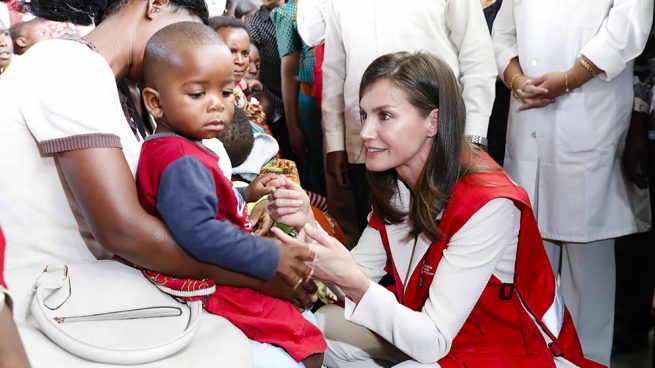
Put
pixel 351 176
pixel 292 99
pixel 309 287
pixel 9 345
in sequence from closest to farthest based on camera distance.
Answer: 1. pixel 9 345
2. pixel 309 287
3. pixel 351 176
4. pixel 292 99

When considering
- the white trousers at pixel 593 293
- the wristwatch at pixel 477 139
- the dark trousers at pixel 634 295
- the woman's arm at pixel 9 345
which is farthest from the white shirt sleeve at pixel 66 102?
the dark trousers at pixel 634 295

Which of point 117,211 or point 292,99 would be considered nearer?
point 117,211

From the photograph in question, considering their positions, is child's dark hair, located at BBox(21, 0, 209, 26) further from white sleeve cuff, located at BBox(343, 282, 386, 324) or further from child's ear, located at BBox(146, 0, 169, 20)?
white sleeve cuff, located at BBox(343, 282, 386, 324)

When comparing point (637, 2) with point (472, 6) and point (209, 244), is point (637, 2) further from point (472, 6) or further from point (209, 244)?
point (209, 244)

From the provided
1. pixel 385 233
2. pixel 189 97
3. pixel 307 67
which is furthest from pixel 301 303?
pixel 307 67

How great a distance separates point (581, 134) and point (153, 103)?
199cm

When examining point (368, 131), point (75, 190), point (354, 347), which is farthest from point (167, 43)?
point (354, 347)

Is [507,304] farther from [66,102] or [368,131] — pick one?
[66,102]

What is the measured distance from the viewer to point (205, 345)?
47.2 inches

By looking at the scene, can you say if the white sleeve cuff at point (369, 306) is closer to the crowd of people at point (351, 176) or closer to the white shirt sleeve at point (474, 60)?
the crowd of people at point (351, 176)

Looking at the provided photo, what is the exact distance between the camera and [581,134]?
273 cm

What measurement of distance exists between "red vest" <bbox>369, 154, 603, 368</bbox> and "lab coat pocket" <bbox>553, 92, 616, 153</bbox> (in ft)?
3.10

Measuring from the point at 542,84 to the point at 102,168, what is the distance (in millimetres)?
2104

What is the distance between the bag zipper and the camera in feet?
3.77
